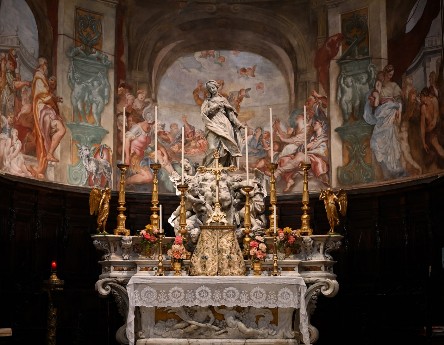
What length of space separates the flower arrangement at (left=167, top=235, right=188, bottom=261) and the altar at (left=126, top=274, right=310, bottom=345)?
23.7 inches

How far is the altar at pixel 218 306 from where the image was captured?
11.2 meters

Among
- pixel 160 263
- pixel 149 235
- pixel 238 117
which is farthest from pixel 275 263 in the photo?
pixel 238 117

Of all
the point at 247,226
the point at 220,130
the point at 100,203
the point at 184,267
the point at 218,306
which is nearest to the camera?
the point at 218,306

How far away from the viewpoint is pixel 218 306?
1146 cm

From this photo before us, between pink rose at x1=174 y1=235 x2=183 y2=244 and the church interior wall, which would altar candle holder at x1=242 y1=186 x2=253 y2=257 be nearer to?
pink rose at x1=174 y1=235 x2=183 y2=244

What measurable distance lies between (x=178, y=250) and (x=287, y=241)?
5.69 ft

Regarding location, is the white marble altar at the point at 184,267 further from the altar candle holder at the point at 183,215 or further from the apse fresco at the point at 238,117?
the apse fresco at the point at 238,117

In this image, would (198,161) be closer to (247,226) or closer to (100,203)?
(100,203)

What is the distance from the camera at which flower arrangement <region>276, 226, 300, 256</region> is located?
478 inches

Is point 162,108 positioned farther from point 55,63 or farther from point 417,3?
point 417,3

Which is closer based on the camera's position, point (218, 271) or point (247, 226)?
point (218, 271)

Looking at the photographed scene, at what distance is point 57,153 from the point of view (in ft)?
49.3

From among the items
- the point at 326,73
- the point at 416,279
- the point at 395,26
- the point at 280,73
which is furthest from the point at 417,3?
the point at 416,279

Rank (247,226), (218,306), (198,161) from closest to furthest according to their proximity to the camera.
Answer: (218,306) < (247,226) < (198,161)
